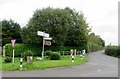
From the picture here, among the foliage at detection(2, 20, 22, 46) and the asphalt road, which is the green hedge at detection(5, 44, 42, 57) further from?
the asphalt road

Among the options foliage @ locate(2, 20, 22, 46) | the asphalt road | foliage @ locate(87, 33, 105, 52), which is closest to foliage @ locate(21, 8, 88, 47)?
foliage @ locate(87, 33, 105, 52)

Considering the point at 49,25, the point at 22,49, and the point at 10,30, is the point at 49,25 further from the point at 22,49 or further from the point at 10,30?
the point at 10,30

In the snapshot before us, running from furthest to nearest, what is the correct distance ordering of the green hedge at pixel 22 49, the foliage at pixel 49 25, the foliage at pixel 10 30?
the foliage at pixel 10 30, the green hedge at pixel 22 49, the foliage at pixel 49 25

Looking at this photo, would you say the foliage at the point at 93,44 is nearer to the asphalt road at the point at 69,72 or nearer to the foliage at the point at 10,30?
the foliage at the point at 10,30

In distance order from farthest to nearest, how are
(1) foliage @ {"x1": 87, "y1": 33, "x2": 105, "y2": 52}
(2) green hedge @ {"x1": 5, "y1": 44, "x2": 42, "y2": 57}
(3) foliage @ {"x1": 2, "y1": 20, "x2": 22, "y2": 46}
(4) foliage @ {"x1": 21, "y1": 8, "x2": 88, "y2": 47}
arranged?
(3) foliage @ {"x1": 2, "y1": 20, "x2": 22, "y2": 46} < (1) foliage @ {"x1": 87, "y1": 33, "x2": 105, "y2": 52} < (2) green hedge @ {"x1": 5, "y1": 44, "x2": 42, "y2": 57} < (4) foliage @ {"x1": 21, "y1": 8, "x2": 88, "y2": 47}

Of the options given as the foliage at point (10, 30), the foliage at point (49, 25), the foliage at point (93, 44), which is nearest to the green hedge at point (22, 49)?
the foliage at point (49, 25)

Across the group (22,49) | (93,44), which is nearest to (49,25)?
(22,49)

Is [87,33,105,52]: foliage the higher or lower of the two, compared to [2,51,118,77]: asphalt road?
higher

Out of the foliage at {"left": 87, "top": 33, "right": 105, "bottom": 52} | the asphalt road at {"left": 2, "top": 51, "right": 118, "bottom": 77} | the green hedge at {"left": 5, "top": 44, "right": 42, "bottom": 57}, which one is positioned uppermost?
the foliage at {"left": 87, "top": 33, "right": 105, "bottom": 52}

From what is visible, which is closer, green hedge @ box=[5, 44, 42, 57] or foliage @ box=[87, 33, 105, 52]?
green hedge @ box=[5, 44, 42, 57]

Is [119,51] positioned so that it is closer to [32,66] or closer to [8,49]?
[8,49]

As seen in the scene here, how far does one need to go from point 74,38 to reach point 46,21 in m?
9.18

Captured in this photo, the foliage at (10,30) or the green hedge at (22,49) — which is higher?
the foliage at (10,30)

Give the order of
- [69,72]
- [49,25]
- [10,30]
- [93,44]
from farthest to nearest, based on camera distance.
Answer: [93,44] < [10,30] < [49,25] < [69,72]
